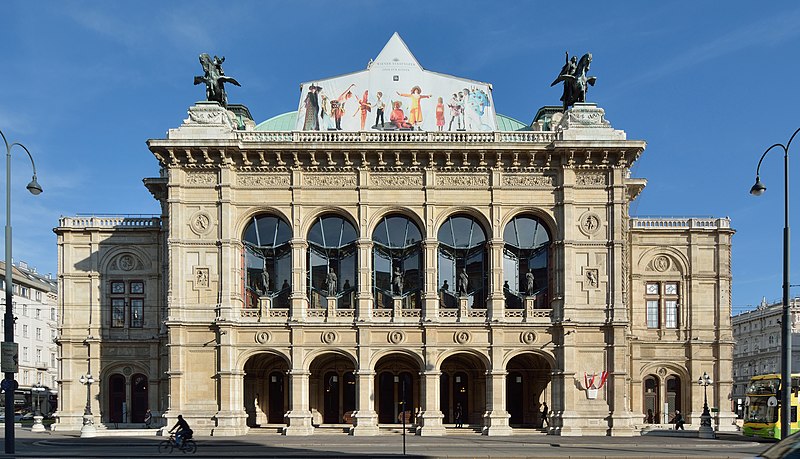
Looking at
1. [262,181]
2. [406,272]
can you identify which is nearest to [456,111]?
[406,272]

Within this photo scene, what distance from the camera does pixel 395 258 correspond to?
128ft

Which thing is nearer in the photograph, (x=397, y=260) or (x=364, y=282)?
(x=364, y=282)

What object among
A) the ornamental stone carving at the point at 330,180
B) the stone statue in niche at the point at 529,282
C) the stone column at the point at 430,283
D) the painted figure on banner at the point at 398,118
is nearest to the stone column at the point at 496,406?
the stone column at the point at 430,283

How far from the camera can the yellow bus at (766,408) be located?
33.9 meters

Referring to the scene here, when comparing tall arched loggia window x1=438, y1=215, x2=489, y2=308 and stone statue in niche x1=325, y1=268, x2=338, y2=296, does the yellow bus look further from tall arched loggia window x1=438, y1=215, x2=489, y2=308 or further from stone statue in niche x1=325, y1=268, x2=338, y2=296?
stone statue in niche x1=325, y1=268, x2=338, y2=296

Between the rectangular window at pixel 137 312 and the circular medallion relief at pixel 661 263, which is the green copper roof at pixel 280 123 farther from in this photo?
the circular medallion relief at pixel 661 263

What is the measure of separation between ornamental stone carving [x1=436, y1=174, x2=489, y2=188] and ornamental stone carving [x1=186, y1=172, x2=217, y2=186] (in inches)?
478

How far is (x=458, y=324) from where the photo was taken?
37.7 metres

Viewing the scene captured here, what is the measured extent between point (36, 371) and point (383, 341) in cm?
5978

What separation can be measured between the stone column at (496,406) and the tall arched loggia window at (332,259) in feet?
27.9

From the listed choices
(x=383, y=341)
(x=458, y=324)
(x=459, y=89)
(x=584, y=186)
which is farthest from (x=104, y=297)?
(x=584, y=186)

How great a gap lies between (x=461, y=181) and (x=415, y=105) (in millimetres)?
5588

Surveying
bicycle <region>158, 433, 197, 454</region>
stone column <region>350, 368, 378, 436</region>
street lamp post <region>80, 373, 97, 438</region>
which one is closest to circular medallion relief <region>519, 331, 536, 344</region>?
stone column <region>350, 368, 378, 436</region>

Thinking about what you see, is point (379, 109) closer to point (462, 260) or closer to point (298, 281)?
point (462, 260)
